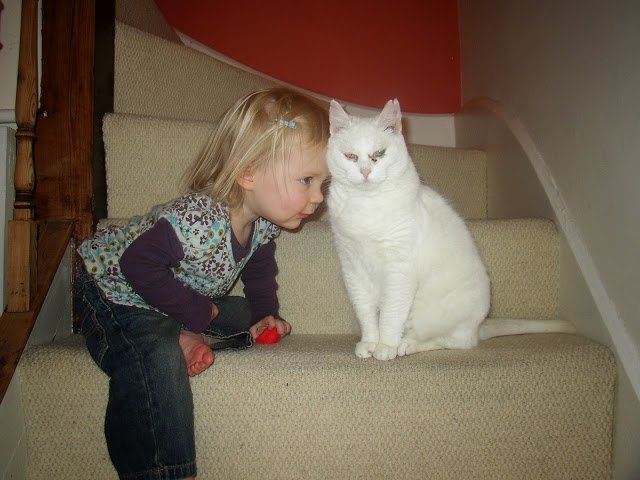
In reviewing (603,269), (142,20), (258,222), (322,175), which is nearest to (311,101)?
(322,175)

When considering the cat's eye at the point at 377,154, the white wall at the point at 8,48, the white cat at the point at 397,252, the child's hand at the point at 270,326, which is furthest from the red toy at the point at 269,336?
the white wall at the point at 8,48

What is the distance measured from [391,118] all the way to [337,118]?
16 cm

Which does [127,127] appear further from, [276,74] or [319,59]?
[319,59]

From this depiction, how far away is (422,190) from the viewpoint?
1.38m

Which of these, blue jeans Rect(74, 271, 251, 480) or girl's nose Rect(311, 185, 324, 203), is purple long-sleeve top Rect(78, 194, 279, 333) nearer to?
blue jeans Rect(74, 271, 251, 480)

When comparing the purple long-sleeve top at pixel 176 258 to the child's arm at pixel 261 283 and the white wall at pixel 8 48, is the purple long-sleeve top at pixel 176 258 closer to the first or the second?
the child's arm at pixel 261 283

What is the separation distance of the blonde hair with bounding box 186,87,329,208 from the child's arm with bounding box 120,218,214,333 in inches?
7.9

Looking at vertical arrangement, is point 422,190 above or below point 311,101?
below

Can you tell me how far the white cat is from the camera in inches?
47.7

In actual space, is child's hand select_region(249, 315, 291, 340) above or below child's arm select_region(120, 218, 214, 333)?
below

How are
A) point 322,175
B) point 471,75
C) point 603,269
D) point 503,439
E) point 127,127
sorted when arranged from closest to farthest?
point 503,439 < point 603,269 < point 322,175 < point 127,127 < point 471,75

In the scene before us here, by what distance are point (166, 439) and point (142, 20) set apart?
1.83 m

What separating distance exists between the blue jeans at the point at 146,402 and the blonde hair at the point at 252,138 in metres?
0.44

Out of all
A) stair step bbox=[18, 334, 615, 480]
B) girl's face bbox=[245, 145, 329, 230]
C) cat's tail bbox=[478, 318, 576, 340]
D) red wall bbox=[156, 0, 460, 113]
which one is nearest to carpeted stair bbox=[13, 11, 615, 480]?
stair step bbox=[18, 334, 615, 480]
